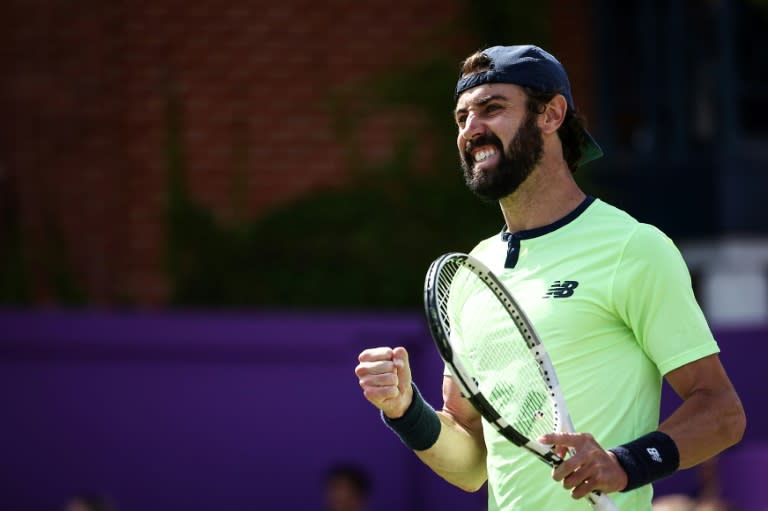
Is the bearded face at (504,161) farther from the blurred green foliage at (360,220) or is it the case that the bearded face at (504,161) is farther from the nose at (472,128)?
the blurred green foliage at (360,220)

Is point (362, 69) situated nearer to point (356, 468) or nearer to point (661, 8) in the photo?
point (661, 8)

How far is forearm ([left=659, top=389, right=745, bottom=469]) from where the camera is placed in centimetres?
338

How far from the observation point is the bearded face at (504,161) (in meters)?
3.71

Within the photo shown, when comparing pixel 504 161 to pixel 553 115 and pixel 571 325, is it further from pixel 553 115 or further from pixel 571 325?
pixel 571 325

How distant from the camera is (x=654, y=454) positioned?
3.30m

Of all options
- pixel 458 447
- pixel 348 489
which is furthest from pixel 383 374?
pixel 348 489

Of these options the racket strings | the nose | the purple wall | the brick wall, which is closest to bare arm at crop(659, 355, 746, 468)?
the racket strings

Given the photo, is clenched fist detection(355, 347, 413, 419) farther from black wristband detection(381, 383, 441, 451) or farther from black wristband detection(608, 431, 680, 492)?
black wristband detection(608, 431, 680, 492)

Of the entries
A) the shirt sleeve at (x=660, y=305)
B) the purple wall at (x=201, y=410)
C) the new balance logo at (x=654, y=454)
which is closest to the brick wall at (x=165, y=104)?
the purple wall at (x=201, y=410)

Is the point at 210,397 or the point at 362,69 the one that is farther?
the point at 362,69

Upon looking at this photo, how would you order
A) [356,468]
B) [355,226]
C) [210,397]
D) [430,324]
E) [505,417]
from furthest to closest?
[355,226], [210,397], [356,468], [505,417], [430,324]

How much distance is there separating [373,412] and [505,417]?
6049 millimetres

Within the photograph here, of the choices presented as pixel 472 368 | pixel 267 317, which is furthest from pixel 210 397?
pixel 472 368

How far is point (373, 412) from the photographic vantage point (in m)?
9.59
